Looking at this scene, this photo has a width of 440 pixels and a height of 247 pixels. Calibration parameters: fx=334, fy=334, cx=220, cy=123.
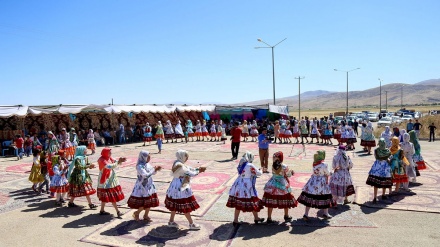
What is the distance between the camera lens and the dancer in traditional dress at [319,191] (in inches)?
288

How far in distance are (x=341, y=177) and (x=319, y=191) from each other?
130 cm

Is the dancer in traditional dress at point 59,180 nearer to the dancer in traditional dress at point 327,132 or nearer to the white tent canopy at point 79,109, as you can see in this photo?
the white tent canopy at point 79,109

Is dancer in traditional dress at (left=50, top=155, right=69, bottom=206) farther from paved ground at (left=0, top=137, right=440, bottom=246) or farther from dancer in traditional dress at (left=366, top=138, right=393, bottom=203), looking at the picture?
dancer in traditional dress at (left=366, top=138, right=393, bottom=203)

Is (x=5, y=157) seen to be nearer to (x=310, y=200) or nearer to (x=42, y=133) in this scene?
(x=42, y=133)

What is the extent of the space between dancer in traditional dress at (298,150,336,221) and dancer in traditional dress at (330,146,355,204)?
3.00ft

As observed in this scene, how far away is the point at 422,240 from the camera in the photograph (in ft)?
20.8

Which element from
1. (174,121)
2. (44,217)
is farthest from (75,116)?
(44,217)

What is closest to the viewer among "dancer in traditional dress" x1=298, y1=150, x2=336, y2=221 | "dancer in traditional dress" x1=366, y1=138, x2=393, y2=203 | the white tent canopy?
"dancer in traditional dress" x1=298, y1=150, x2=336, y2=221

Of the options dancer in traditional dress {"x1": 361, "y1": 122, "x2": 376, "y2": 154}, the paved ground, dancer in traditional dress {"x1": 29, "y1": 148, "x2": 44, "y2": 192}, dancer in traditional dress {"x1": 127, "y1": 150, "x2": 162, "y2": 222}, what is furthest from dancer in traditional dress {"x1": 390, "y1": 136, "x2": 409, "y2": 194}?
dancer in traditional dress {"x1": 29, "y1": 148, "x2": 44, "y2": 192}

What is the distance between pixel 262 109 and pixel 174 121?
8.39 metres

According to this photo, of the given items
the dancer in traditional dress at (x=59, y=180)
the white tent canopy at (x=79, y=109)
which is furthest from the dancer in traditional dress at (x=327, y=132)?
the dancer in traditional dress at (x=59, y=180)

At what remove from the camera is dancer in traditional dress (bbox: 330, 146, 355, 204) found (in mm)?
8234

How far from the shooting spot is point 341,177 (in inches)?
327

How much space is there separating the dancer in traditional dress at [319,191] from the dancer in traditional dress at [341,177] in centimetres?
91
